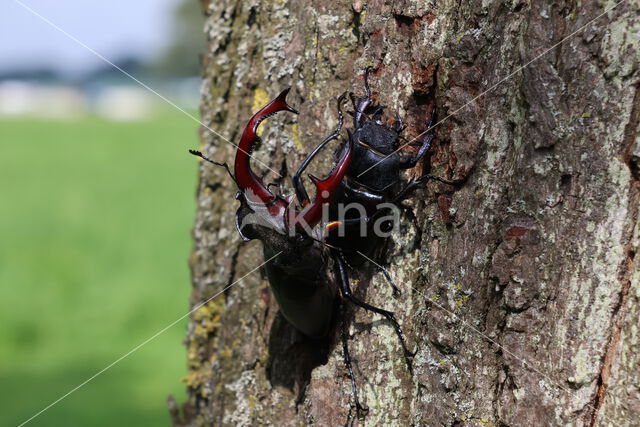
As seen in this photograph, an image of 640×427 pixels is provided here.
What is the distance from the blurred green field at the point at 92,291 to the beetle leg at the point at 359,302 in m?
2.79

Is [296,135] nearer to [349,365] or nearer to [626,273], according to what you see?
[349,365]

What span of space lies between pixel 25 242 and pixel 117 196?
3114 mm

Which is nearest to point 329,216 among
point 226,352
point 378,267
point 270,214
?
point 270,214

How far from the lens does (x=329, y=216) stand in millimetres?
2264

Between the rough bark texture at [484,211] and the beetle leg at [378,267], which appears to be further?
the beetle leg at [378,267]

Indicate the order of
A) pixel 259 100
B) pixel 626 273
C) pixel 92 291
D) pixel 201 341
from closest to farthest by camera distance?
pixel 626 273
pixel 259 100
pixel 201 341
pixel 92 291

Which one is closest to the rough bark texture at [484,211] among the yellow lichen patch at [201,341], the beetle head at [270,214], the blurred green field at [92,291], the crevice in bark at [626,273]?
the crevice in bark at [626,273]

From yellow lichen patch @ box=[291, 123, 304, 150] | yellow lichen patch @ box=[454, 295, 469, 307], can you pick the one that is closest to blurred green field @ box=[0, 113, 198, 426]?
yellow lichen patch @ box=[291, 123, 304, 150]

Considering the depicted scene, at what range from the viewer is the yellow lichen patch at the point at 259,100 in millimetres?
2205

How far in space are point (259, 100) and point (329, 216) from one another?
0.46 metres

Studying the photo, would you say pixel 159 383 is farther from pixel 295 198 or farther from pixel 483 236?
pixel 483 236

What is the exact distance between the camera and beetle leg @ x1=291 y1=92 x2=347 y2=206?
2031 mm

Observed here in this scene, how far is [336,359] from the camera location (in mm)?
2008

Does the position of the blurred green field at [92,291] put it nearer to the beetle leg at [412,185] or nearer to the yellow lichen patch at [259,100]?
the yellow lichen patch at [259,100]
